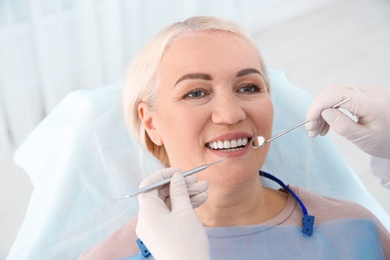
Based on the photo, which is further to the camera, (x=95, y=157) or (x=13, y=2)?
(x=13, y=2)

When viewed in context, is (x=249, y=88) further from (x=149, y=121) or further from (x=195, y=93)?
(x=149, y=121)

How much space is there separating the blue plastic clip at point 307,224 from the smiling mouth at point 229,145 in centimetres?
25

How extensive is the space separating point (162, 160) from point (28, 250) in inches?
17.9

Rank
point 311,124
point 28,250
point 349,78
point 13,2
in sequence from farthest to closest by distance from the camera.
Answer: point 349,78
point 13,2
point 28,250
point 311,124

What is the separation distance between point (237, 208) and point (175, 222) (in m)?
0.27

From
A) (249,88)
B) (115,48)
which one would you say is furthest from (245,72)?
(115,48)

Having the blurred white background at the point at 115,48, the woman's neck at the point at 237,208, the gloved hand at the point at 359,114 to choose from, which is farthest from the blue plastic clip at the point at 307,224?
the blurred white background at the point at 115,48

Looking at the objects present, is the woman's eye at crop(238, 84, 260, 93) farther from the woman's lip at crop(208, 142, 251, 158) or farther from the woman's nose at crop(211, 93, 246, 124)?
the woman's lip at crop(208, 142, 251, 158)

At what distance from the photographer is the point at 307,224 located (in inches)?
65.1

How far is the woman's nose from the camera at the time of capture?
1.56m

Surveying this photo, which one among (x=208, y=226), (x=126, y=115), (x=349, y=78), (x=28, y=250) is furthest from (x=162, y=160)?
(x=349, y=78)

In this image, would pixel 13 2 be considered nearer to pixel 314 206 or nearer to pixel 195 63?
pixel 195 63

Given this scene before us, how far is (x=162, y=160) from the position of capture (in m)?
1.92

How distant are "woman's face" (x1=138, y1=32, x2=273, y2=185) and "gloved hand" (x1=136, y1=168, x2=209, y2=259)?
0.34 ft
